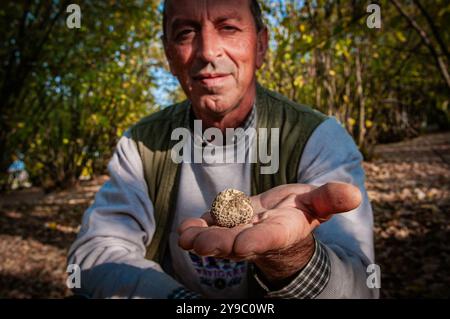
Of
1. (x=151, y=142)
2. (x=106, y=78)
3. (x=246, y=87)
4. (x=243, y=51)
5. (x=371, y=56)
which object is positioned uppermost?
(x=371, y=56)

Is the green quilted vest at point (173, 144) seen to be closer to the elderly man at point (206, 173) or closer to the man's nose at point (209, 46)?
the elderly man at point (206, 173)

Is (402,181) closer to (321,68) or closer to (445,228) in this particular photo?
(445,228)

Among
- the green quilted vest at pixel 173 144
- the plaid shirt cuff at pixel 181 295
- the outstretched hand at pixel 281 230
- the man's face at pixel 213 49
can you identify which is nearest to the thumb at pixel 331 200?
the outstretched hand at pixel 281 230

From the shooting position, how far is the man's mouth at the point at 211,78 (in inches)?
95.0

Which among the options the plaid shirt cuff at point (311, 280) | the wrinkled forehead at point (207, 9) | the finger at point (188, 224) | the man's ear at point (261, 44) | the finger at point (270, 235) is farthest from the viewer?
the man's ear at point (261, 44)

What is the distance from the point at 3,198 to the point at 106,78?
5482 mm

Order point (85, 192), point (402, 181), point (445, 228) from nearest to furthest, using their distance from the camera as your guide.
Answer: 1. point (445, 228)
2. point (402, 181)
3. point (85, 192)

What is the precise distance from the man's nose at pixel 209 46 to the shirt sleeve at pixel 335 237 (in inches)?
32.4

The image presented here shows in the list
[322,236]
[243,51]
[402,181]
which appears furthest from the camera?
[402,181]

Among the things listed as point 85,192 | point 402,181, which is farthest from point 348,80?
point 85,192

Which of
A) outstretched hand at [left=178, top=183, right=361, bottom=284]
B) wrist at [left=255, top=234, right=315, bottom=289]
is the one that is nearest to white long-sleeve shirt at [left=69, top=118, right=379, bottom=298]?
wrist at [left=255, top=234, right=315, bottom=289]

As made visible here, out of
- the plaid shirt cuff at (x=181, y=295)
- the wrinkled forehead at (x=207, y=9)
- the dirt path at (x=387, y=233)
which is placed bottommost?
the dirt path at (x=387, y=233)

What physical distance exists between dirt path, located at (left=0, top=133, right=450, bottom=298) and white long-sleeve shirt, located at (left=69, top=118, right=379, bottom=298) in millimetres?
2180
